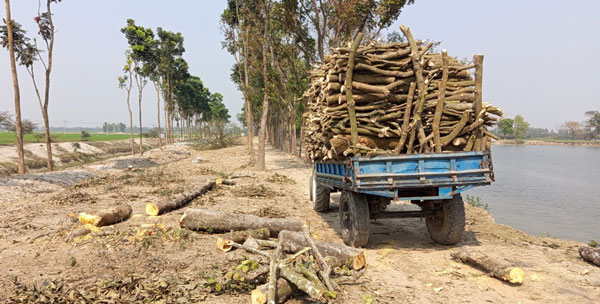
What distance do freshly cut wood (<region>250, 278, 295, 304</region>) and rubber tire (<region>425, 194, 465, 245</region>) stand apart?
3451 mm

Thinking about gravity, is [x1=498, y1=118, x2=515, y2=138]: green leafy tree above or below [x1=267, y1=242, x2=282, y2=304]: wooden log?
above

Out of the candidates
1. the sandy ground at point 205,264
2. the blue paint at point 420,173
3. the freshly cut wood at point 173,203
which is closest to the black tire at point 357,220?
the sandy ground at point 205,264

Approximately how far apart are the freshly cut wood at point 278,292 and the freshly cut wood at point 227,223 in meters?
2.47

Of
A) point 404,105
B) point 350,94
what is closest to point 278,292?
point 350,94

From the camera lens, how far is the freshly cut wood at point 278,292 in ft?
12.6

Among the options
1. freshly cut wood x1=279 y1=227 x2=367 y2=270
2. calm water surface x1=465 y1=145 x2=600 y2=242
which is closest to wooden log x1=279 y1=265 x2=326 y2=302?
freshly cut wood x1=279 y1=227 x2=367 y2=270

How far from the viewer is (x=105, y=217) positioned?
22.7 feet

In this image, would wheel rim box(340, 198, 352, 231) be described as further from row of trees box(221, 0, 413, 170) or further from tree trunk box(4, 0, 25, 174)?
tree trunk box(4, 0, 25, 174)

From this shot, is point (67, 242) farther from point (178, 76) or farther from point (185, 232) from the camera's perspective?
point (178, 76)

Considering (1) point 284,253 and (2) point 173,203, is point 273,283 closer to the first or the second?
(1) point 284,253

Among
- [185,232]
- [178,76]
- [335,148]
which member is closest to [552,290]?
[335,148]

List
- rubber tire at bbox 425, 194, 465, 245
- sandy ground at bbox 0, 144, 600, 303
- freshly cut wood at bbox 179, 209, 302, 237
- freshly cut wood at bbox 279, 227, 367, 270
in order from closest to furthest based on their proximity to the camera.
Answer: sandy ground at bbox 0, 144, 600, 303 → freshly cut wood at bbox 279, 227, 367, 270 → rubber tire at bbox 425, 194, 465, 245 → freshly cut wood at bbox 179, 209, 302, 237

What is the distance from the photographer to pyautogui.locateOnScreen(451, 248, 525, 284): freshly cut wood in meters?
4.58

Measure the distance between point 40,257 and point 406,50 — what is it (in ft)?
23.3
